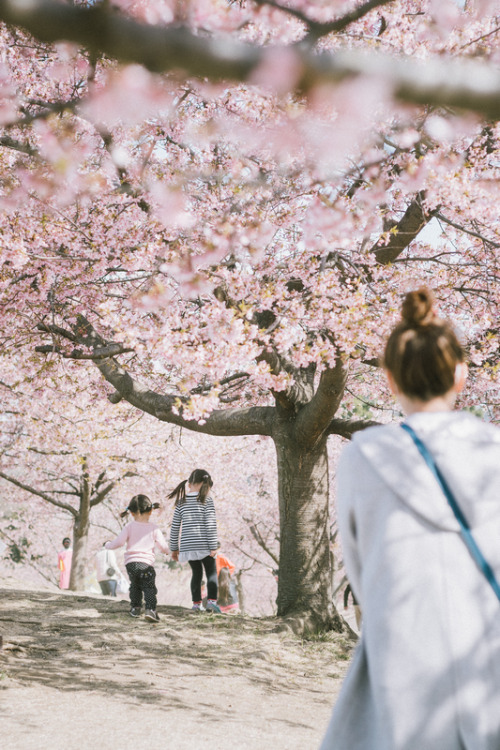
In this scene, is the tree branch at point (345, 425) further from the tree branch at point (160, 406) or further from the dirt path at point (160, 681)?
the dirt path at point (160, 681)

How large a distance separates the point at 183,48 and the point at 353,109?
0.60 metres

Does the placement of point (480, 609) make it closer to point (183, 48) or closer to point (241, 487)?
point (183, 48)

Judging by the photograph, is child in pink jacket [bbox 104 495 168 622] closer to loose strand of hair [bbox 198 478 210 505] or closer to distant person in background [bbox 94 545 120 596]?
loose strand of hair [bbox 198 478 210 505]

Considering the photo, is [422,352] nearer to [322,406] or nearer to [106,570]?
[322,406]

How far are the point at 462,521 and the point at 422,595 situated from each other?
0.19m

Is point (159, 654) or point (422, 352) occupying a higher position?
point (422, 352)

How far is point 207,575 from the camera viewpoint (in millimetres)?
9016

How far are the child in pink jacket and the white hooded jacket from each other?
653 centimetres

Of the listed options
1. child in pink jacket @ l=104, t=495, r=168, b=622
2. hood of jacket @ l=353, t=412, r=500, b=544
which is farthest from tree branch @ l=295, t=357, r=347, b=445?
hood of jacket @ l=353, t=412, r=500, b=544

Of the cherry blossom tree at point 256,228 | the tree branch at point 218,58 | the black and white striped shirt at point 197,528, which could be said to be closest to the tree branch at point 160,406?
the cherry blossom tree at point 256,228

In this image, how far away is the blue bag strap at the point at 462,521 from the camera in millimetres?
1584

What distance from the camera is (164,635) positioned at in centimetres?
757

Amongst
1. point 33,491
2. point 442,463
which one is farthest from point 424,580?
point 33,491

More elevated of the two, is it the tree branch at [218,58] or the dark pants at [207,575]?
the tree branch at [218,58]
